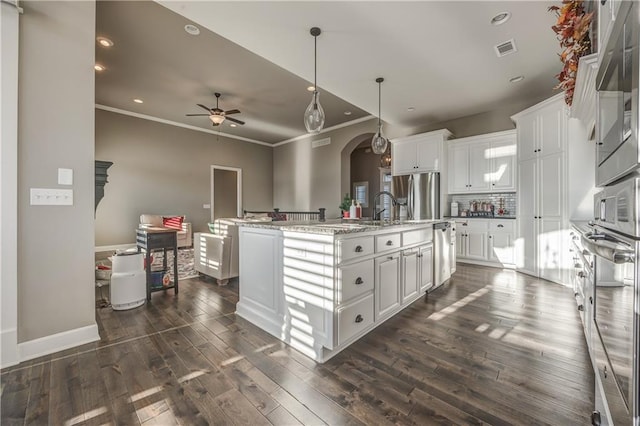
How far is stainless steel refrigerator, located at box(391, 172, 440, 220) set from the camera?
4.71 meters

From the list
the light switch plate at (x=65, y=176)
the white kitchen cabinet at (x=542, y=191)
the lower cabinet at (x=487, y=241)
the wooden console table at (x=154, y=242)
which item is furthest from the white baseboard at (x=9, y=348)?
the lower cabinet at (x=487, y=241)

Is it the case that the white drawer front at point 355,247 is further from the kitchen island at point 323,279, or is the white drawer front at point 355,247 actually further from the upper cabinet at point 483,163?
the upper cabinet at point 483,163

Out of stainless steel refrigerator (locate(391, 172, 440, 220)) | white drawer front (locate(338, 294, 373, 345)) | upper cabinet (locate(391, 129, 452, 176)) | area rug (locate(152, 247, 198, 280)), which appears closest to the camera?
white drawer front (locate(338, 294, 373, 345))

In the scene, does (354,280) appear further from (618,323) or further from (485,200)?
(485,200)

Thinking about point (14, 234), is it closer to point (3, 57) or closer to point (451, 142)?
point (3, 57)

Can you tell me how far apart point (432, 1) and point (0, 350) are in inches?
169

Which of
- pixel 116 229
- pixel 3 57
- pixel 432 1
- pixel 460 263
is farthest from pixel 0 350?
pixel 460 263

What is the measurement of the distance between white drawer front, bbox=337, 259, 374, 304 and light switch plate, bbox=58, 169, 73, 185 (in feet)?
7.14

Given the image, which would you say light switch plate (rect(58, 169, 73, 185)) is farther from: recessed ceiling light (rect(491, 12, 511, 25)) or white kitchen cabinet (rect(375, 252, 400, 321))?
recessed ceiling light (rect(491, 12, 511, 25))

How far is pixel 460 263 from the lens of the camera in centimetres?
508

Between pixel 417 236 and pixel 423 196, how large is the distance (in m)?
2.27

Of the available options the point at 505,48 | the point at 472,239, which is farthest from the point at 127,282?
the point at 472,239

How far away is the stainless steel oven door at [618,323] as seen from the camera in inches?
30.7

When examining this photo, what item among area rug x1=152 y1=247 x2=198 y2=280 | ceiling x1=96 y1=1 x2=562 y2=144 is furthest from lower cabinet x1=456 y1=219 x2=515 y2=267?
area rug x1=152 y1=247 x2=198 y2=280
